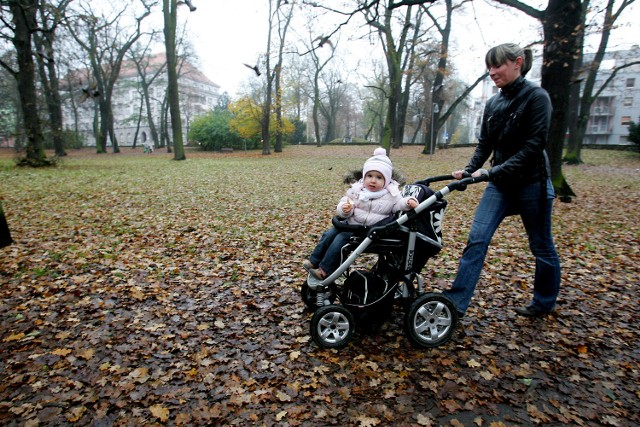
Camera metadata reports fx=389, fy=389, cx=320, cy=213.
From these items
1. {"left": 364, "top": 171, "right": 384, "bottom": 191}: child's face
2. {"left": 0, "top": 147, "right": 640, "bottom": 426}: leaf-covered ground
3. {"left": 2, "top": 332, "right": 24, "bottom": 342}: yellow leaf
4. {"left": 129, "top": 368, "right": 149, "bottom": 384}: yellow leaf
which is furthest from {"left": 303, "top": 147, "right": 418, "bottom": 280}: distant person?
{"left": 2, "top": 332, "right": 24, "bottom": 342}: yellow leaf

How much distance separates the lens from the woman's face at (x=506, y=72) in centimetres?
296

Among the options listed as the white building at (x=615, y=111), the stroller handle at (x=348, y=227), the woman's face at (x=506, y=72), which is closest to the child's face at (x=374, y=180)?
the stroller handle at (x=348, y=227)

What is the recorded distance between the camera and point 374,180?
315cm

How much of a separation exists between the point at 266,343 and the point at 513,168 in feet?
8.06

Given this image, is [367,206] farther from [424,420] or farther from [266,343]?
[424,420]

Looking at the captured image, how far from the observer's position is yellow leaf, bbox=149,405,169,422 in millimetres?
2494

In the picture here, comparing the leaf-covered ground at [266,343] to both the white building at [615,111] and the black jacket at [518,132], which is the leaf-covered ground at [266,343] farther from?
the white building at [615,111]

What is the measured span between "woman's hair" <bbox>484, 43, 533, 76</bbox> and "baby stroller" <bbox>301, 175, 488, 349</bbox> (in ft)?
2.90

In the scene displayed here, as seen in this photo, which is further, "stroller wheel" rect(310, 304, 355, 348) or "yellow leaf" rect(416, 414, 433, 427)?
"stroller wheel" rect(310, 304, 355, 348)

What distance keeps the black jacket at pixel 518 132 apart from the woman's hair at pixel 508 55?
5.3 inches

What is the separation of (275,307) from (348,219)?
55.7 inches

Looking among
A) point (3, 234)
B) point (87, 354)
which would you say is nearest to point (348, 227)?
point (87, 354)

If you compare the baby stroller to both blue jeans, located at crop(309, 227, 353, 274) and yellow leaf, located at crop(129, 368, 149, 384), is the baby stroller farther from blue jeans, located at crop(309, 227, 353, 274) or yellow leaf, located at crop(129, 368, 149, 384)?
yellow leaf, located at crop(129, 368, 149, 384)

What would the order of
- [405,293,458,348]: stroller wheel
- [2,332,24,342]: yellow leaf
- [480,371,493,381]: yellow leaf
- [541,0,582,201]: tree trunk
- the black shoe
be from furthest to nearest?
[541,0,582,201]: tree trunk < the black shoe < [2,332,24,342]: yellow leaf < [405,293,458,348]: stroller wheel < [480,371,493,381]: yellow leaf
